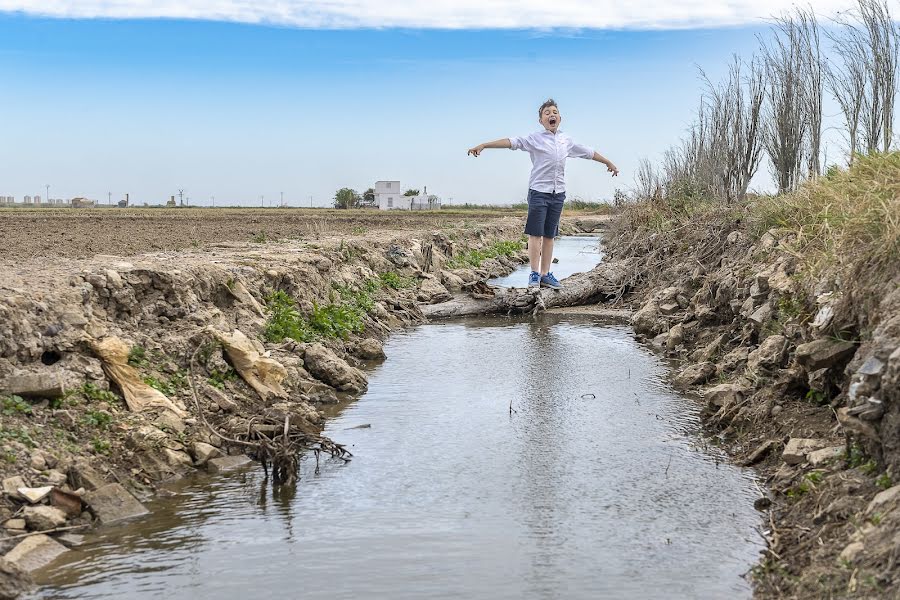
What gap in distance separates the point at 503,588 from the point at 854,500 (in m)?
1.94

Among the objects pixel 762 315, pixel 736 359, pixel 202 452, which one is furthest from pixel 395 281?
pixel 202 452

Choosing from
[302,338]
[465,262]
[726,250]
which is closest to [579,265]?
[465,262]

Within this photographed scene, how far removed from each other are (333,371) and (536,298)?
20.1ft

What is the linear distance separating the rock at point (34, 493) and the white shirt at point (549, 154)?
364 inches

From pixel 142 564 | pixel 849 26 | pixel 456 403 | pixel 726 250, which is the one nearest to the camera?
pixel 142 564

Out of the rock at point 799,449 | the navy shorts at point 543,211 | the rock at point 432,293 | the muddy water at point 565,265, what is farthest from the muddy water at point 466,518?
the muddy water at point 565,265

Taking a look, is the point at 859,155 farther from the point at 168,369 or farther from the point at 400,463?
the point at 168,369

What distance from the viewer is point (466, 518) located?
5887 millimetres

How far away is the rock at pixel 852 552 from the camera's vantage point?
4.39 meters

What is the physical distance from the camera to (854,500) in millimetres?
5066

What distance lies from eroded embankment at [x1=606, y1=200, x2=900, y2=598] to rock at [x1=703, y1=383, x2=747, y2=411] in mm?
11

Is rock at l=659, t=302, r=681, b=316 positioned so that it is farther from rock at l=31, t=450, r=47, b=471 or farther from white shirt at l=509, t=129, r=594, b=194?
rock at l=31, t=450, r=47, b=471

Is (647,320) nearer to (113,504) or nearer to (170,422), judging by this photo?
(170,422)

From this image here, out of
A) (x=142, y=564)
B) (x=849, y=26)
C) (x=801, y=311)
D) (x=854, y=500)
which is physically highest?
(x=849, y=26)
